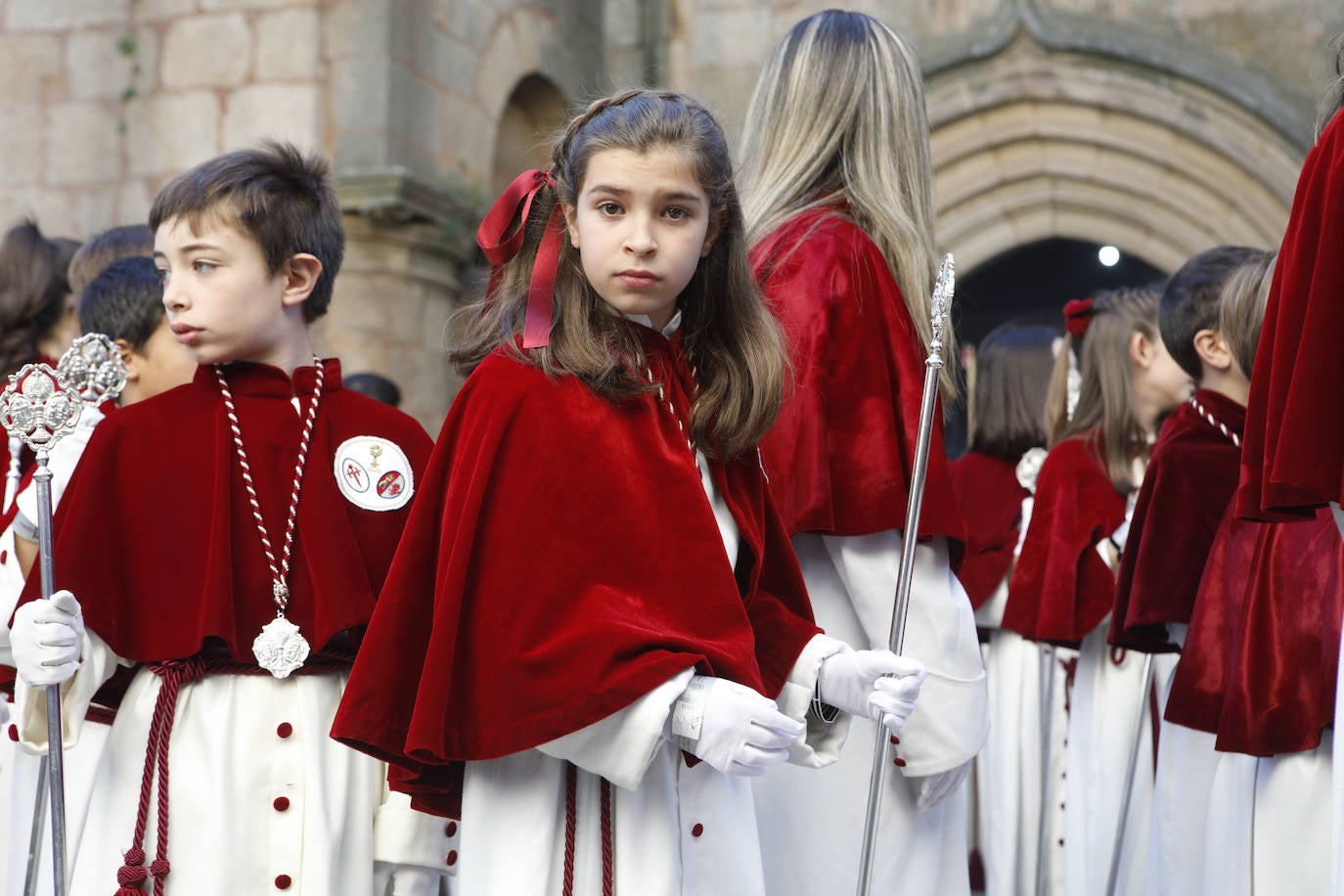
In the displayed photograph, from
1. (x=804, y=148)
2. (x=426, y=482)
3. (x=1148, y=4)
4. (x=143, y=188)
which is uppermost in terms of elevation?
(x=1148, y=4)

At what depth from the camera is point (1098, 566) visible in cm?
484

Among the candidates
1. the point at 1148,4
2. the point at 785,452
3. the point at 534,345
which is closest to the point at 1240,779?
the point at 785,452

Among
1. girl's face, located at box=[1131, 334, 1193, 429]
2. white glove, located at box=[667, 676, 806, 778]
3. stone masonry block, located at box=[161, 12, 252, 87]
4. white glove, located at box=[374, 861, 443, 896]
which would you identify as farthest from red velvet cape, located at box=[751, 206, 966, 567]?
stone masonry block, located at box=[161, 12, 252, 87]

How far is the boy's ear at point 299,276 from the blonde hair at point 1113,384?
2.60m

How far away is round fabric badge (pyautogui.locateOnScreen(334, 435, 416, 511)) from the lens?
305cm

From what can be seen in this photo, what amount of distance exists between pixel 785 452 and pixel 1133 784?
2.17m

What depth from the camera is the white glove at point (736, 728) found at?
2.24m

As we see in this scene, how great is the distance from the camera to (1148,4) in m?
9.57

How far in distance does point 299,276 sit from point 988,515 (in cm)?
299

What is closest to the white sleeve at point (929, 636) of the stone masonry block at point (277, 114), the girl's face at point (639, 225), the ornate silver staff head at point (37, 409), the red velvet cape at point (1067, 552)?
the girl's face at point (639, 225)

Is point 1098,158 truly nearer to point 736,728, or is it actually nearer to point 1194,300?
point 1194,300

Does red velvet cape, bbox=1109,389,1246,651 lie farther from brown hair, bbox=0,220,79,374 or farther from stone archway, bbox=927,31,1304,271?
stone archway, bbox=927,31,1304,271

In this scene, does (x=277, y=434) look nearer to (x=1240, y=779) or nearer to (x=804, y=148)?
(x=804, y=148)

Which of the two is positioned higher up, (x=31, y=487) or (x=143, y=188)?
(x=143, y=188)
